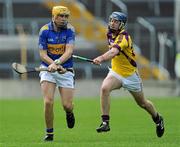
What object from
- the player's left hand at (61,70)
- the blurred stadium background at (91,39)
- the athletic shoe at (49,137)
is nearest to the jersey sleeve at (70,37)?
the player's left hand at (61,70)

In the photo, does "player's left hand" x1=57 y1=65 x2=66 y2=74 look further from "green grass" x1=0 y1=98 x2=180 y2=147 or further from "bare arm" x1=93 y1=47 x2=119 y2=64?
"green grass" x1=0 y1=98 x2=180 y2=147

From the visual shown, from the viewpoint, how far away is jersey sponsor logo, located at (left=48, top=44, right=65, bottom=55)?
1458cm

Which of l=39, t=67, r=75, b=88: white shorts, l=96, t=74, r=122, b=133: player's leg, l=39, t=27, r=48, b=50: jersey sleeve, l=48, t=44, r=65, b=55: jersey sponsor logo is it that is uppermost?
l=39, t=27, r=48, b=50: jersey sleeve

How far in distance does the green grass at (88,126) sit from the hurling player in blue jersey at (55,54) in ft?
2.08

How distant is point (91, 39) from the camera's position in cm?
3756

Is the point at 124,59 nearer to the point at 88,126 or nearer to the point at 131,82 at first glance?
the point at 131,82

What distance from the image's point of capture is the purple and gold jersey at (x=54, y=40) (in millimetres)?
14539

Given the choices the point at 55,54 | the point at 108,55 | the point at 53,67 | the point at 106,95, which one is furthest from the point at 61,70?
the point at 106,95

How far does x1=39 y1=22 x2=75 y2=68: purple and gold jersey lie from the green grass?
4.88ft

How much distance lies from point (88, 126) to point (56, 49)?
14.3 ft

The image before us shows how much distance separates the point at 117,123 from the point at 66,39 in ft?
17.8

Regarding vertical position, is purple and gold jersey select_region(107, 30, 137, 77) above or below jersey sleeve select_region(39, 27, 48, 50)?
below

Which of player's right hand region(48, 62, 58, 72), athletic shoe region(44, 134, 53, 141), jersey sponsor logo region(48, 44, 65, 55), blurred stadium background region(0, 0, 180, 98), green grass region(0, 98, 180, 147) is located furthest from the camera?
blurred stadium background region(0, 0, 180, 98)

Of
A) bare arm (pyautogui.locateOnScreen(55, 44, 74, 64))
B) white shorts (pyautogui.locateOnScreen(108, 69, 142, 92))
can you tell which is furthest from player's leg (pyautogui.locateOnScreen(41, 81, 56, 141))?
white shorts (pyautogui.locateOnScreen(108, 69, 142, 92))
